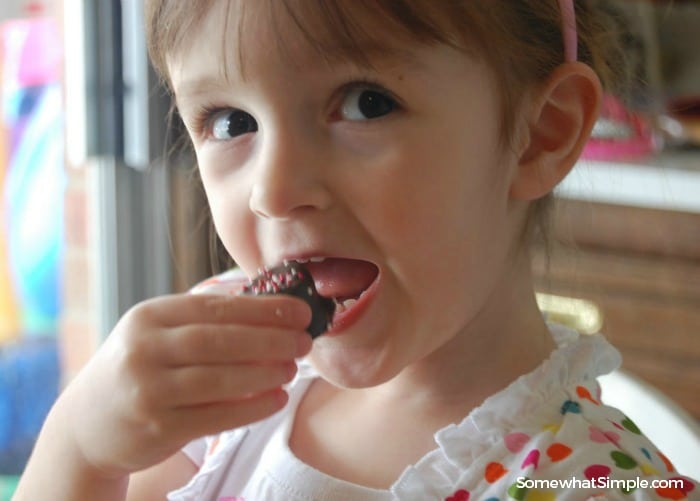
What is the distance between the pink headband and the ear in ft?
0.04

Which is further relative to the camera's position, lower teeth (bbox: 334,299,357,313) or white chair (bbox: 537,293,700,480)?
white chair (bbox: 537,293,700,480)

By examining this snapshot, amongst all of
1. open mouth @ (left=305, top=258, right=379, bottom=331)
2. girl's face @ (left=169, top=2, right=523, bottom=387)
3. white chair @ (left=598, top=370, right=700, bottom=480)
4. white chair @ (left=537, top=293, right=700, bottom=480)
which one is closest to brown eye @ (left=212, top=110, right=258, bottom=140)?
girl's face @ (left=169, top=2, right=523, bottom=387)

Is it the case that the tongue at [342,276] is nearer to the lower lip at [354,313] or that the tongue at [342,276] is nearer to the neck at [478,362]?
the lower lip at [354,313]

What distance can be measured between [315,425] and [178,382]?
28cm

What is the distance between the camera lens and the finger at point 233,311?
2.20 feet

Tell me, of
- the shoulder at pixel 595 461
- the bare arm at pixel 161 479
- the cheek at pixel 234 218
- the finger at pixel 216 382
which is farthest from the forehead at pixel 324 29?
the bare arm at pixel 161 479

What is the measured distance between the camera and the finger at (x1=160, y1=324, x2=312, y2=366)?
2.18ft

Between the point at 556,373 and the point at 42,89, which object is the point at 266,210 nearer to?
the point at 556,373

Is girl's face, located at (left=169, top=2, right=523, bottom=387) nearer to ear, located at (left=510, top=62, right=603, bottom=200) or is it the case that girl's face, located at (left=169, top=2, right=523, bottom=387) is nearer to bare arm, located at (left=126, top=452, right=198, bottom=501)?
ear, located at (left=510, top=62, right=603, bottom=200)

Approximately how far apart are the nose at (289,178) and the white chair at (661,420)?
54cm

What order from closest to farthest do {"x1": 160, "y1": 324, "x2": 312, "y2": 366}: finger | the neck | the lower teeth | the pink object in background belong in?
{"x1": 160, "y1": 324, "x2": 312, "y2": 366}: finger → the lower teeth → the neck → the pink object in background

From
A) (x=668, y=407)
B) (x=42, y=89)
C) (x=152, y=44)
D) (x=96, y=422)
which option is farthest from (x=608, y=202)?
(x=96, y=422)

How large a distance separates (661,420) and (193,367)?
612 millimetres

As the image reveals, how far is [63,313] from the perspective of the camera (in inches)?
75.5
